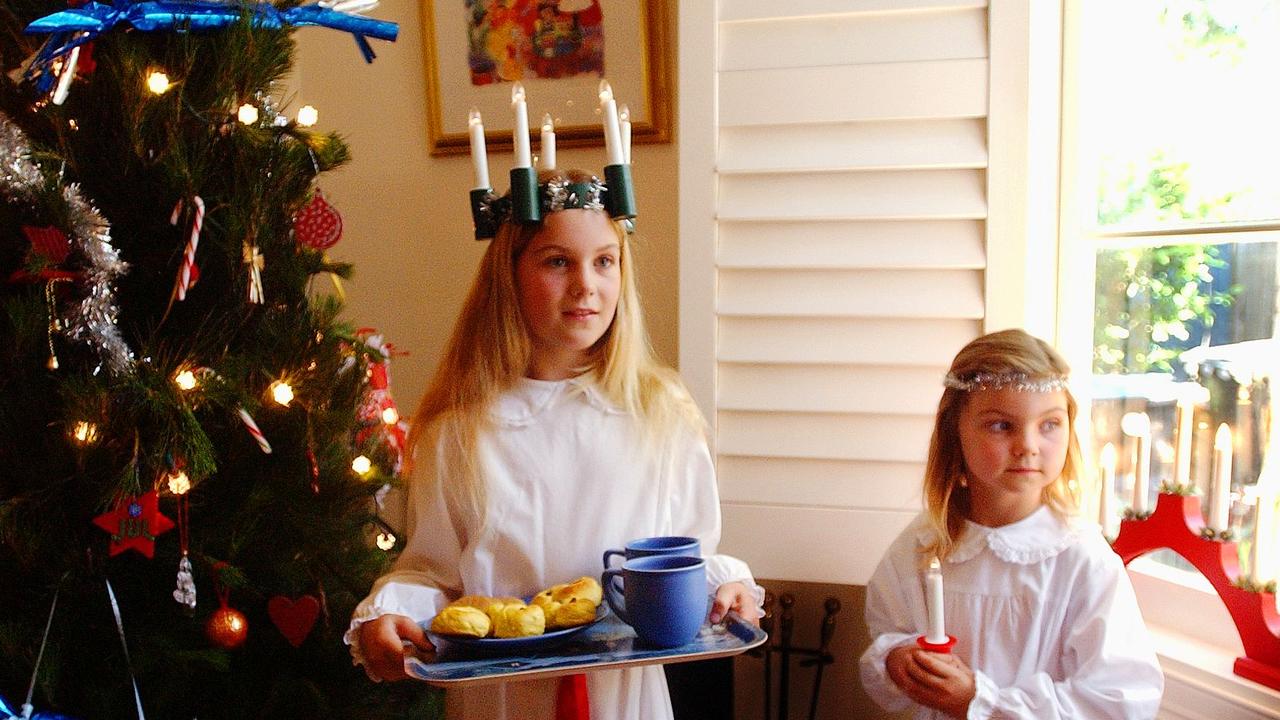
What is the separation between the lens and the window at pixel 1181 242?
151 centimetres

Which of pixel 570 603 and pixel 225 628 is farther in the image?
pixel 225 628

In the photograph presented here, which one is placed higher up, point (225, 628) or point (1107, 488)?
point (1107, 488)

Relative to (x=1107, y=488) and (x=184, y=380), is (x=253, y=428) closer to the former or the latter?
(x=184, y=380)

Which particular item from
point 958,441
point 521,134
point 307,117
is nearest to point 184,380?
point 307,117

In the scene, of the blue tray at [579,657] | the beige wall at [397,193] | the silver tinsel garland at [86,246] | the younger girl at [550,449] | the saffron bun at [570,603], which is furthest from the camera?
the beige wall at [397,193]

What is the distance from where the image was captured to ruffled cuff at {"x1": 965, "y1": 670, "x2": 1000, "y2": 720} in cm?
129

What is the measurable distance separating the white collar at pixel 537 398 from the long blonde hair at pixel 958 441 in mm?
480

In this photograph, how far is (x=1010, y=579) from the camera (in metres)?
1.38

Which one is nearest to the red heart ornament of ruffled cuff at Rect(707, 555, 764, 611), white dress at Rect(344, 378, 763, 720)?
white dress at Rect(344, 378, 763, 720)

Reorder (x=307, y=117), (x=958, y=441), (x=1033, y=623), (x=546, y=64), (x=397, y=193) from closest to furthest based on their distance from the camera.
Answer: (x=1033, y=623)
(x=958, y=441)
(x=307, y=117)
(x=546, y=64)
(x=397, y=193)

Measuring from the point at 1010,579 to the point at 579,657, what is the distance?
2.08 ft

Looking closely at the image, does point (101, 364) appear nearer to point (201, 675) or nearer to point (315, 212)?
point (315, 212)

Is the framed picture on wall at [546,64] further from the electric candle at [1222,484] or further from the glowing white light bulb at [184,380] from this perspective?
the electric candle at [1222,484]

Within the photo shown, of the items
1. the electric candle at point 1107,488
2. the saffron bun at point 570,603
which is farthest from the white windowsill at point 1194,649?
the saffron bun at point 570,603
